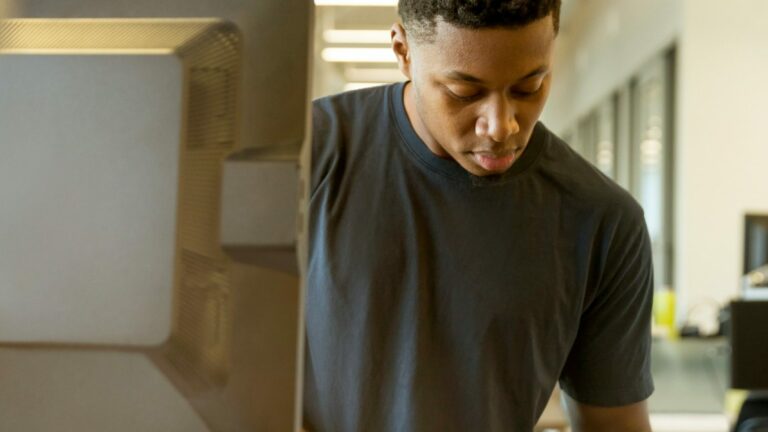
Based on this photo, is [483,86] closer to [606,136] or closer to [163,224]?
[163,224]

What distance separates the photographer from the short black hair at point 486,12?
0.95 m

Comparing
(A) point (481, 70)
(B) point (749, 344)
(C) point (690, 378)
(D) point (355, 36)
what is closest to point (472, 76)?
(A) point (481, 70)

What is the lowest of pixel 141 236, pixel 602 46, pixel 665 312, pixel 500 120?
pixel 665 312

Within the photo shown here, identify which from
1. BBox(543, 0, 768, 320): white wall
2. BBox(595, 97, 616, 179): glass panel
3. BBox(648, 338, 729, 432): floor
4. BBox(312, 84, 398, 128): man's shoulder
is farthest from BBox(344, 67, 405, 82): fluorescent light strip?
BBox(312, 84, 398, 128): man's shoulder

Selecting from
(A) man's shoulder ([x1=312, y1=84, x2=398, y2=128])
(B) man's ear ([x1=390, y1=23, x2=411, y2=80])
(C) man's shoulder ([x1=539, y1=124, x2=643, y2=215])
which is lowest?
(C) man's shoulder ([x1=539, y1=124, x2=643, y2=215])

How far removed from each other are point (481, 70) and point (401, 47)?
0.18m

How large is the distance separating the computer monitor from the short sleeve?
566 millimetres

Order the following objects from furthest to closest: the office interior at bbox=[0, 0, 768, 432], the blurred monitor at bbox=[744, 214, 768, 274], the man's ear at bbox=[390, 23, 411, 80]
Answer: the blurred monitor at bbox=[744, 214, 768, 274], the man's ear at bbox=[390, 23, 411, 80], the office interior at bbox=[0, 0, 768, 432]

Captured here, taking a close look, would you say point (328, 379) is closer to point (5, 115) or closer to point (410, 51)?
point (410, 51)

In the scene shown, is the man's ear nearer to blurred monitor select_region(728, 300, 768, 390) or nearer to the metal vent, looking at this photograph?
the metal vent

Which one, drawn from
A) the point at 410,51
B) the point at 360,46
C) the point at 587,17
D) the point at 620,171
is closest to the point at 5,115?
the point at 410,51

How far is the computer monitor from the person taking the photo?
686 millimetres

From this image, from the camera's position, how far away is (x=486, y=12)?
3.12ft

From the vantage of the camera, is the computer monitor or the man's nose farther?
the man's nose
